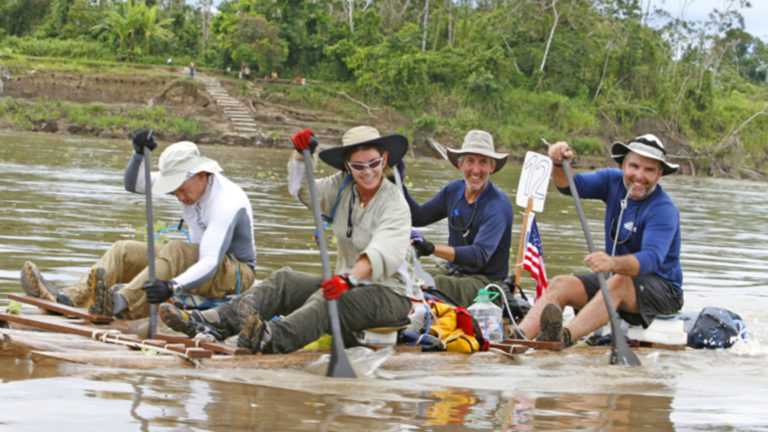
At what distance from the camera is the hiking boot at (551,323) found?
Answer: 19.9ft

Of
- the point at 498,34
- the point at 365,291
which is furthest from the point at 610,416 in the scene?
the point at 498,34

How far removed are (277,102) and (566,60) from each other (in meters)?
18.4

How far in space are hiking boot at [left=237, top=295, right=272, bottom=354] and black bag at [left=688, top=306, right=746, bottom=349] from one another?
11.4 ft

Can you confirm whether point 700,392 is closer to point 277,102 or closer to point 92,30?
point 277,102

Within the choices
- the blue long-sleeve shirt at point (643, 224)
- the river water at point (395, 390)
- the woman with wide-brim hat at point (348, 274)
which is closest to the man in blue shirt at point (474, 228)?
the blue long-sleeve shirt at point (643, 224)

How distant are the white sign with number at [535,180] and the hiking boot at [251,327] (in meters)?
3.50

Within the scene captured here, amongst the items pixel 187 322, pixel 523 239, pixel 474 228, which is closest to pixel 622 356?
pixel 474 228

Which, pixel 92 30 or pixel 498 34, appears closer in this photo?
pixel 92 30

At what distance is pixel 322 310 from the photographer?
5.13 m

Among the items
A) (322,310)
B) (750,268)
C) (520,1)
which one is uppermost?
(520,1)

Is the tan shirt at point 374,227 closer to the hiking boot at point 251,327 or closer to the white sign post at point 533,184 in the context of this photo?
the hiking boot at point 251,327

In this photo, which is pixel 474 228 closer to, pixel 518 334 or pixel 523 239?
pixel 523 239

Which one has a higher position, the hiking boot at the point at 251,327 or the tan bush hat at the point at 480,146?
the tan bush hat at the point at 480,146

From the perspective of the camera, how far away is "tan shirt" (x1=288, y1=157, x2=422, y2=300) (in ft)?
17.0
